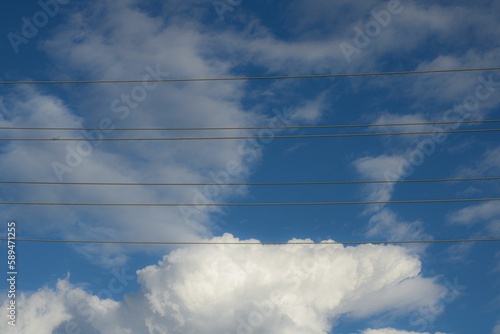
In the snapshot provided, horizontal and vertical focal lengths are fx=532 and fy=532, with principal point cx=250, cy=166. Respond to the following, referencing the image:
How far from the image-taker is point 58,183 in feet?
74.9

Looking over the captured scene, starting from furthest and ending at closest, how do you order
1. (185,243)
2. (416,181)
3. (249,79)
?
(185,243) < (249,79) < (416,181)

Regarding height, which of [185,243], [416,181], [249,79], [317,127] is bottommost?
[185,243]

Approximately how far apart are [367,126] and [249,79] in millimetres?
5637

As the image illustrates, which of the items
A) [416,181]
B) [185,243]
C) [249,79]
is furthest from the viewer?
[185,243]

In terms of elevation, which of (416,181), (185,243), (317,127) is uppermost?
(317,127)

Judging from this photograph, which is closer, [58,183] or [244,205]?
[58,183]

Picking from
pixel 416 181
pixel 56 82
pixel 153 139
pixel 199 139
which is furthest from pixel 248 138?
pixel 56 82

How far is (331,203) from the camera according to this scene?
A: 22.9 m

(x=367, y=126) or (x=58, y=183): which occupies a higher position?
(x=367, y=126)

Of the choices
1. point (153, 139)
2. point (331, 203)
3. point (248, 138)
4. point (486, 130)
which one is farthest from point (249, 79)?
point (486, 130)

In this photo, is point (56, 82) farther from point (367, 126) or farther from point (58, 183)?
point (367, 126)

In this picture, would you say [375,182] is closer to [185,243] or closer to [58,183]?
[185,243]

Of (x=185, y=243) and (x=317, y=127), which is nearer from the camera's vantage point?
(x=317, y=127)

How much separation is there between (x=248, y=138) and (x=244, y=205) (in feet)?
10.1
